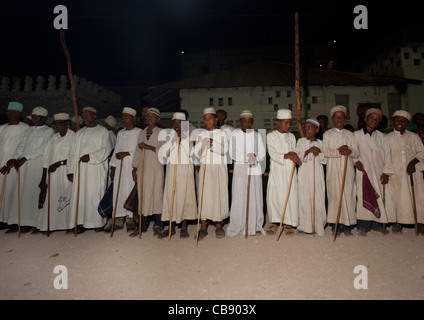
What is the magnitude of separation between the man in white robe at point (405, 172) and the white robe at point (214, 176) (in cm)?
301

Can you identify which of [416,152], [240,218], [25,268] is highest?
[416,152]

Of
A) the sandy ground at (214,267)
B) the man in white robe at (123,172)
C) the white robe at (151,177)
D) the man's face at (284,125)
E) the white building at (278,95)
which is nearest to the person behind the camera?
the sandy ground at (214,267)

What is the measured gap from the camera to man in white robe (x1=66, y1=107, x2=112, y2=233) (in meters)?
4.67

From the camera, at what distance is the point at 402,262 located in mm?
3168

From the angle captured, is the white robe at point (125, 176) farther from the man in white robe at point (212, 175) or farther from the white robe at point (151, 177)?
the man in white robe at point (212, 175)

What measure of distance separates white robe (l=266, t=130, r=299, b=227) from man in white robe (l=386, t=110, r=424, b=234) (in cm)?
180

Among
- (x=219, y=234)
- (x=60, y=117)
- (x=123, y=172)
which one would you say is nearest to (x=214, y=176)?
(x=219, y=234)

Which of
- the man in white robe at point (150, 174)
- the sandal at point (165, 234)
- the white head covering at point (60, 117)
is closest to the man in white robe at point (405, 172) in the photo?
the sandal at point (165, 234)

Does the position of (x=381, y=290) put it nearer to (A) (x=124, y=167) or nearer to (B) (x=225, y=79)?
(A) (x=124, y=167)

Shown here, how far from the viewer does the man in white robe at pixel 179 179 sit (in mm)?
4283

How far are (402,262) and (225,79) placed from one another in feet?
51.5

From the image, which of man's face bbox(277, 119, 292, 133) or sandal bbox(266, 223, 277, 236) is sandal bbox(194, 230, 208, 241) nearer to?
sandal bbox(266, 223, 277, 236)

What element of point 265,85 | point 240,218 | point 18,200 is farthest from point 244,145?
point 265,85

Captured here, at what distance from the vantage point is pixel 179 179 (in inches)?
171
